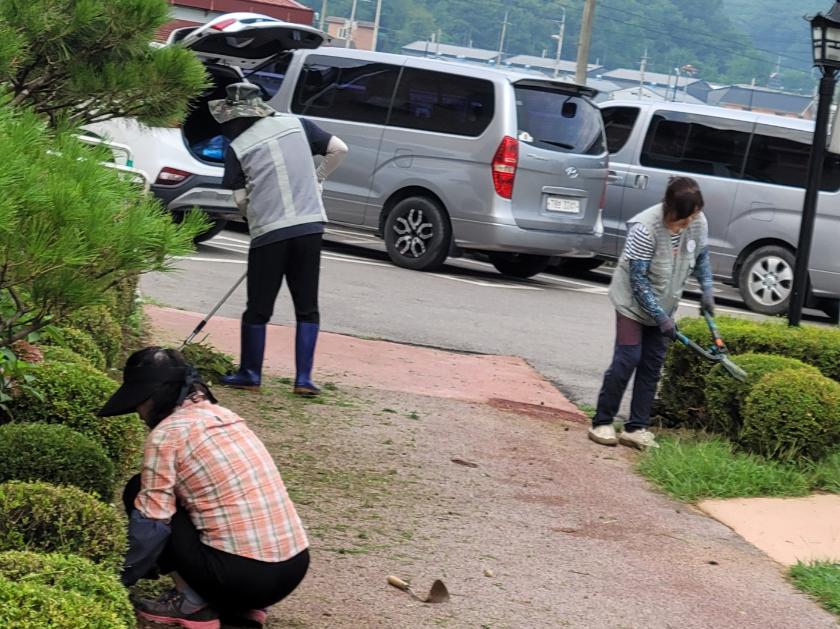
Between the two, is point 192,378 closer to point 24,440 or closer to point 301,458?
point 24,440

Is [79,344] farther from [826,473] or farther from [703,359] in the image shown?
[826,473]

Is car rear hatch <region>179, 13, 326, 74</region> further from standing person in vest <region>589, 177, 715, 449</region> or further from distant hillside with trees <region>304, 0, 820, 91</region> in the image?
distant hillside with trees <region>304, 0, 820, 91</region>

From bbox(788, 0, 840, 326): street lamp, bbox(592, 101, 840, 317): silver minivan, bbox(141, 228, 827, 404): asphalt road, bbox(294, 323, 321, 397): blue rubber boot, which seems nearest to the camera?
bbox(294, 323, 321, 397): blue rubber boot

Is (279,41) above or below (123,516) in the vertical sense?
above

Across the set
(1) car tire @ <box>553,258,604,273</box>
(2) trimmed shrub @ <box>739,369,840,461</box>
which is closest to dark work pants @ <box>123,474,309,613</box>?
(2) trimmed shrub @ <box>739,369,840,461</box>

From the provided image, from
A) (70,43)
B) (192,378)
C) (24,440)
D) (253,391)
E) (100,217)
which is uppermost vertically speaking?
(70,43)

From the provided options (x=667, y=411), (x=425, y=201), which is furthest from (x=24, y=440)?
(x=425, y=201)

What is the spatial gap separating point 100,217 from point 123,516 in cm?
208

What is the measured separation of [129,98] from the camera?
475 centimetres

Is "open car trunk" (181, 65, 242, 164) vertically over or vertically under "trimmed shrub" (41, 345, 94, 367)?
over

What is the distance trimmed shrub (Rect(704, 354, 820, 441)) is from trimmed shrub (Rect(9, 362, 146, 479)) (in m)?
3.65

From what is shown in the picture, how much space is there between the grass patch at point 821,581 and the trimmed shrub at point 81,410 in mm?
2714

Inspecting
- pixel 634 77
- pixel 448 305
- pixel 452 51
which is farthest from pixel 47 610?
pixel 634 77

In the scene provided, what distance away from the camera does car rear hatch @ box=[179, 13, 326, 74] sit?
8.61 metres
